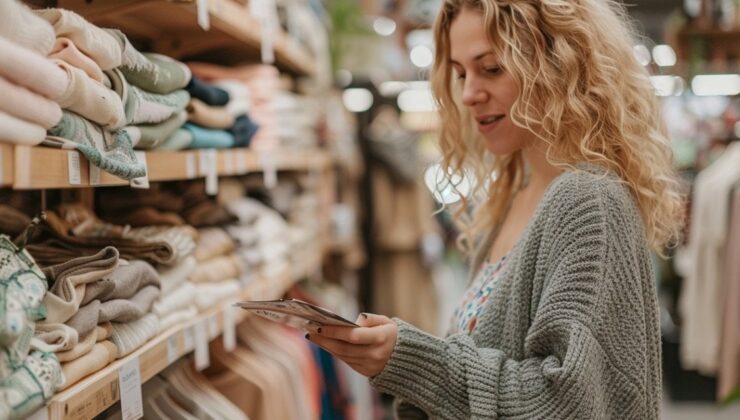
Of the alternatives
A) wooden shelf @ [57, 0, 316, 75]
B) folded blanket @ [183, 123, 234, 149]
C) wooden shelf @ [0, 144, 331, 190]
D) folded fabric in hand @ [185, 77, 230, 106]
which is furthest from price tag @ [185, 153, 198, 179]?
wooden shelf @ [57, 0, 316, 75]

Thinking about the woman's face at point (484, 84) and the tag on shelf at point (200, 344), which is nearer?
the woman's face at point (484, 84)

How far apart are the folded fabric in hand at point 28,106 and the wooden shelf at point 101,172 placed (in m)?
0.04

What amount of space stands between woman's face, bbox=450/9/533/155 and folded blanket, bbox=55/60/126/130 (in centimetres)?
72

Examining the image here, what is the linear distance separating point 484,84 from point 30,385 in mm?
1074

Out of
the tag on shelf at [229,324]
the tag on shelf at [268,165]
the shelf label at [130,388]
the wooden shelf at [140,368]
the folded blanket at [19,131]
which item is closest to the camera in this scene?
the folded blanket at [19,131]

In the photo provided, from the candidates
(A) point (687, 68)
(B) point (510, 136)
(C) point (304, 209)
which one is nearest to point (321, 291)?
(C) point (304, 209)

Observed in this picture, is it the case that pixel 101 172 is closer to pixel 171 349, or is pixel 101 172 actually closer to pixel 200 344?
pixel 171 349

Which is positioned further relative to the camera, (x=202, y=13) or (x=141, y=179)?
(x=202, y=13)

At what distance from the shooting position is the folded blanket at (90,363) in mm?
1250

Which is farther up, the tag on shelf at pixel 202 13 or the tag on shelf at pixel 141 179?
the tag on shelf at pixel 202 13

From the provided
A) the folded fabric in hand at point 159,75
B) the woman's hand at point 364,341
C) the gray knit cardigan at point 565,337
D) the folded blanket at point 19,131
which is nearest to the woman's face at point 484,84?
the gray knit cardigan at point 565,337

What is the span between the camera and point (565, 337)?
1.44m

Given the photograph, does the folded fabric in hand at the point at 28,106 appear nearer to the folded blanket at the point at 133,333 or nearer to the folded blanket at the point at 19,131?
the folded blanket at the point at 19,131

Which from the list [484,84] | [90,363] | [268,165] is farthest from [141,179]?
[268,165]
